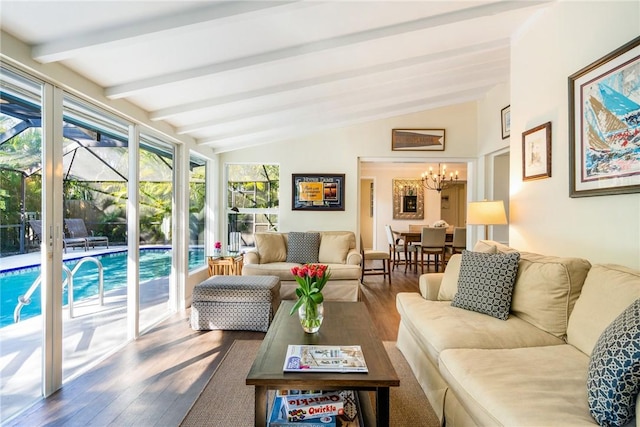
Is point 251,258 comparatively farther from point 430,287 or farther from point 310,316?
point 310,316

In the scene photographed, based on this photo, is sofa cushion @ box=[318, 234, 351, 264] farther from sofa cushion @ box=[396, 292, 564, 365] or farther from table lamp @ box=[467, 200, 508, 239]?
sofa cushion @ box=[396, 292, 564, 365]

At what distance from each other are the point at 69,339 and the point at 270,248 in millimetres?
2351

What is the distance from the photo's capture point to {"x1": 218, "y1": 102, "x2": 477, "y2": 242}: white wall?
→ 5.06 m

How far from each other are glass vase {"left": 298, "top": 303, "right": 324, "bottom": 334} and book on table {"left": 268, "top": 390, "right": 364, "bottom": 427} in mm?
387

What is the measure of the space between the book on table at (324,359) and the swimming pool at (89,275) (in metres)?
1.74

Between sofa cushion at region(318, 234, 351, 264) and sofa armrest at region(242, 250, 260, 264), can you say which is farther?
sofa cushion at region(318, 234, 351, 264)

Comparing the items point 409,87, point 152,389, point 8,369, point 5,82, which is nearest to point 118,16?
point 5,82

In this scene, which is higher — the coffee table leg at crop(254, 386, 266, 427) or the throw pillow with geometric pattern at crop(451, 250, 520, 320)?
the throw pillow with geometric pattern at crop(451, 250, 520, 320)

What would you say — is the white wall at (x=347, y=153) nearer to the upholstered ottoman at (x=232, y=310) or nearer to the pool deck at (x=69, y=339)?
the upholstered ottoman at (x=232, y=310)

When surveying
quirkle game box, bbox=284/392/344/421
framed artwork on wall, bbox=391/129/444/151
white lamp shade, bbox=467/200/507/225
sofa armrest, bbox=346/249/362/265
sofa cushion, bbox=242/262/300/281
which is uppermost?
framed artwork on wall, bbox=391/129/444/151

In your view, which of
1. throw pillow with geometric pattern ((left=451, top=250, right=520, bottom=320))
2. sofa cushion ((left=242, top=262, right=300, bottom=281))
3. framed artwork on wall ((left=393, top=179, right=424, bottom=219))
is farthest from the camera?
framed artwork on wall ((left=393, top=179, right=424, bottom=219))

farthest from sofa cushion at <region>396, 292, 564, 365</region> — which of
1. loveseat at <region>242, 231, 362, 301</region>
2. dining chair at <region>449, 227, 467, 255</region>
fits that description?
dining chair at <region>449, 227, 467, 255</region>

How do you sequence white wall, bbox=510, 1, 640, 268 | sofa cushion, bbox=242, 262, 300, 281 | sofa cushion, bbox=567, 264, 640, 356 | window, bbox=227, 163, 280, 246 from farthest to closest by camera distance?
window, bbox=227, 163, 280, 246
sofa cushion, bbox=242, 262, 300, 281
white wall, bbox=510, 1, 640, 268
sofa cushion, bbox=567, 264, 640, 356

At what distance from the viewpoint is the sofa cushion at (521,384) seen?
1096mm
